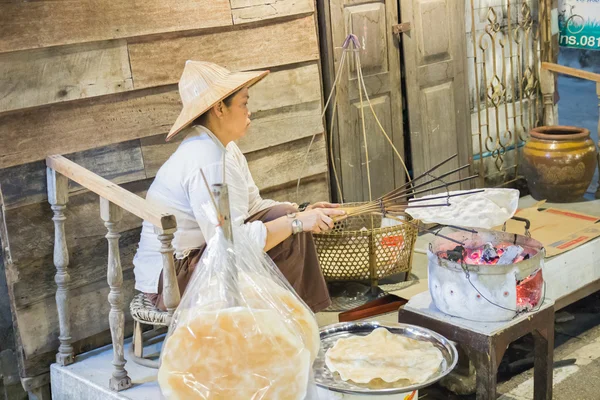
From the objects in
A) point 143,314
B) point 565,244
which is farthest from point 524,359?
point 143,314

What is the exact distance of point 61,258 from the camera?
13.1ft

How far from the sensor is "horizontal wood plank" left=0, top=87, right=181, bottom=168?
3.87 m

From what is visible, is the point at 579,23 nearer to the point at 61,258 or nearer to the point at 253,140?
the point at 253,140

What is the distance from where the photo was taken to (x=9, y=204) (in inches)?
153

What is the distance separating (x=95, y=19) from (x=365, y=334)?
192 cm

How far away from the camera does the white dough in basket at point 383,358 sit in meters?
3.27

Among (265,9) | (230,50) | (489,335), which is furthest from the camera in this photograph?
(265,9)

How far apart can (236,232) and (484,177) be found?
4067mm

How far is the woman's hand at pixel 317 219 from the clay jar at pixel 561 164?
2866 millimetres

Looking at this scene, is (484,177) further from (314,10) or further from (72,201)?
(72,201)

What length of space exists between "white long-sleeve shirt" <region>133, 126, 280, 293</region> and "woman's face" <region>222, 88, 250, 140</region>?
94mm

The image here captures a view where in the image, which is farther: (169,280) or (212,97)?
(212,97)

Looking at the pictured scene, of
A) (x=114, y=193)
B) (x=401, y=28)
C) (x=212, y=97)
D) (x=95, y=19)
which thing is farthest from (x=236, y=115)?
(x=401, y=28)

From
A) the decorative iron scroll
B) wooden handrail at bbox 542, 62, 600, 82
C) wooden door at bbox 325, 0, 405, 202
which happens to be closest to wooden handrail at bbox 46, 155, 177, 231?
wooden door at bbox 325, 0, 405, 202
